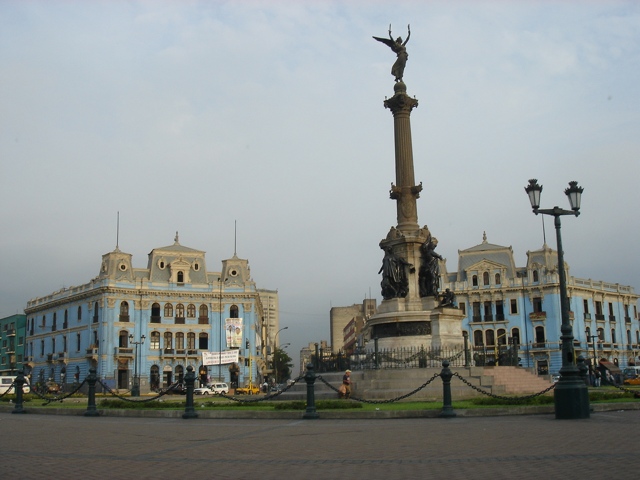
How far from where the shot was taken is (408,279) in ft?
95.4

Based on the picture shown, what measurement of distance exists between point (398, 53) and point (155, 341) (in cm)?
5109

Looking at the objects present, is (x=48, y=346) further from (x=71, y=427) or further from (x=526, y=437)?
(x=526, y=437)

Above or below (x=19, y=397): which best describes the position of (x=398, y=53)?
above

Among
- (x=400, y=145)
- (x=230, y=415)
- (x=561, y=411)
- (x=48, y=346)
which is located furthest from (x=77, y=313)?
(x=561, y=411)

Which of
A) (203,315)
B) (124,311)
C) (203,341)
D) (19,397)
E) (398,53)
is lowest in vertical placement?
(19,397)

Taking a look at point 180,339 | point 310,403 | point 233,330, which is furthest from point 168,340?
point 310,403

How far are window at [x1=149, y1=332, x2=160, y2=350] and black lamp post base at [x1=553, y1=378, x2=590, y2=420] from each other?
63596 mm

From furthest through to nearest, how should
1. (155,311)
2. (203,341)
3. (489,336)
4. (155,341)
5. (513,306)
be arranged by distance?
(489,336)
(513,306)
(203,341)
(155,311)
(155,341)

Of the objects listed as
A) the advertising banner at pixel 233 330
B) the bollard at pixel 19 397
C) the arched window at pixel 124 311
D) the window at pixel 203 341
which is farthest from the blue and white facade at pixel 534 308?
the bollard at pixel 19 397

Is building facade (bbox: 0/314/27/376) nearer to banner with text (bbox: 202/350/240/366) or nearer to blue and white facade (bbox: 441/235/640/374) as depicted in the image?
banner with text (bbox: 202/350/240/366)

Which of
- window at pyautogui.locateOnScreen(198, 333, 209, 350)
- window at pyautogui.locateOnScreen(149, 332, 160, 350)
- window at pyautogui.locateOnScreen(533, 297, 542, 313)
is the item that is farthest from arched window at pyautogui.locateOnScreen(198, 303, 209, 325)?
window at pyautogui.locateOnScreen(533, 297, 542, 313)

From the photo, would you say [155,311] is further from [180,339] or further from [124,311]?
[180,339]

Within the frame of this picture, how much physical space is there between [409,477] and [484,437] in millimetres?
4601

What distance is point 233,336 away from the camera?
6481cm
